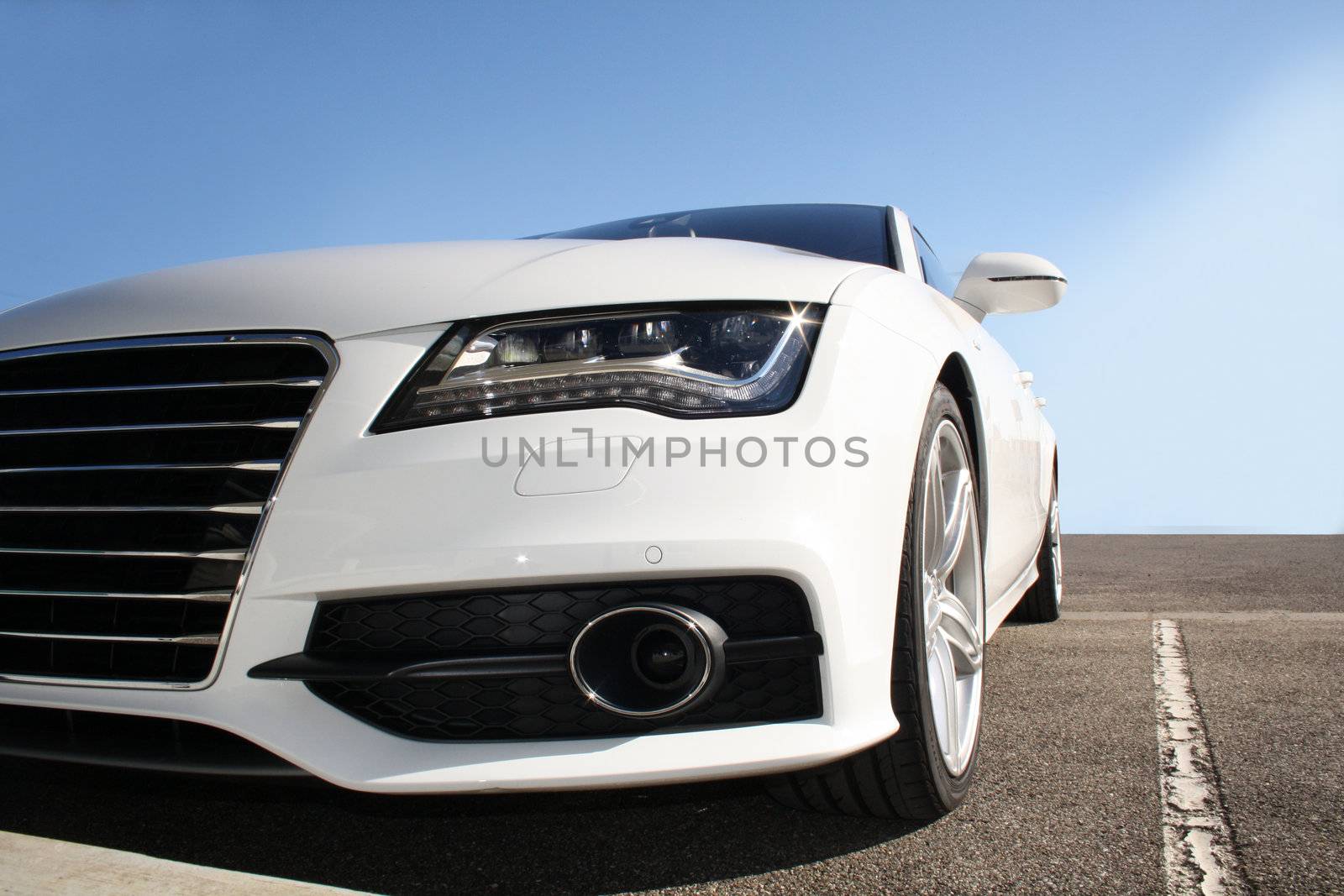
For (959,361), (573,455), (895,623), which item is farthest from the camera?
(959,361)

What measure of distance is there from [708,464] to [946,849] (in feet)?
2.67

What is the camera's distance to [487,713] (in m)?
1.58

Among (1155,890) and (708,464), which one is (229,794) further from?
(1155,890)

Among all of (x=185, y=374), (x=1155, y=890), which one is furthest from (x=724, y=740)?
(x=185, y=374)

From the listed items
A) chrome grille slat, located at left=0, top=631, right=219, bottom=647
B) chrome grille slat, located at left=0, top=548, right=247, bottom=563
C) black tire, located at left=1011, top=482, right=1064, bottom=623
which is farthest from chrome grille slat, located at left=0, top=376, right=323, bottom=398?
black tire, located at left=1011, top=482, right=1064, bottom=623

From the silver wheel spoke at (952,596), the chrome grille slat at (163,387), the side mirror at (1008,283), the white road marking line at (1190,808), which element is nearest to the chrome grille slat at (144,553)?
the chrome grille slat at (163,387)

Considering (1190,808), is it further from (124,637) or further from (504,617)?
(124,637)

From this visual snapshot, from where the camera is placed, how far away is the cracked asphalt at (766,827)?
166cm

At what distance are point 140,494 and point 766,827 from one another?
1205 mm

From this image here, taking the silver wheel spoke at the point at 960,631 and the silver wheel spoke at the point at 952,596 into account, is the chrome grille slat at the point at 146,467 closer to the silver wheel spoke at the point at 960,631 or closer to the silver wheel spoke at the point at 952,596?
the silver wheel spoke at the point at 952,596

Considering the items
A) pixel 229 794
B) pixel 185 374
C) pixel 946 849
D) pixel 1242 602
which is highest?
pixel 185 374

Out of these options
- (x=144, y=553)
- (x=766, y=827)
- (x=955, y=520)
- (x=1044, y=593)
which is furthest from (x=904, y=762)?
(x=1044, y=593)

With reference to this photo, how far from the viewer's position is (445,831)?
1.92m

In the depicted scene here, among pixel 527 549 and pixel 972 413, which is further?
pixel 972 413
